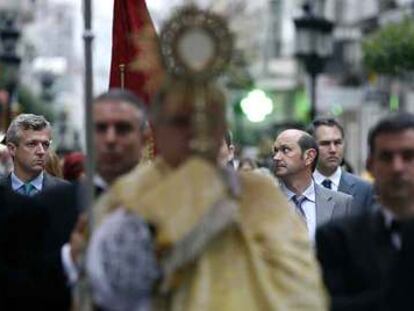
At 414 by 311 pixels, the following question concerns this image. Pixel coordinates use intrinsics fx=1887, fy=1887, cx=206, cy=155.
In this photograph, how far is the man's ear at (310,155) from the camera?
13.5m

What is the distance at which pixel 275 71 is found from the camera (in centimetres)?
7931

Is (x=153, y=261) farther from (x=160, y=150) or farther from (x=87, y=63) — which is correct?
(x=87, y=63)

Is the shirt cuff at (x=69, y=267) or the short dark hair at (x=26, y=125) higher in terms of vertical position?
the short dark hair at (x=26, y=125)

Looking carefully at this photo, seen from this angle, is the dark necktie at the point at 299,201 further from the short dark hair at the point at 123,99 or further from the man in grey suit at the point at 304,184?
the short dark hair at the point at 123,99

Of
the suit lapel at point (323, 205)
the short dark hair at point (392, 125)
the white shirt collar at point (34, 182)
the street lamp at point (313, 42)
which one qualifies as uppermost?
the street lamp at point (313, 42)

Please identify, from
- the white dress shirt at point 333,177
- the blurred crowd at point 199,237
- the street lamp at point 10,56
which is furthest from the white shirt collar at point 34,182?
the street lamp at point 10,56

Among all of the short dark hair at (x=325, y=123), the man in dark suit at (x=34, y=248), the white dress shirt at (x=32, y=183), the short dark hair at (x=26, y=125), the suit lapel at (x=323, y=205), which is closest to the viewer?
the man in dark suit at (x=34, y=248)

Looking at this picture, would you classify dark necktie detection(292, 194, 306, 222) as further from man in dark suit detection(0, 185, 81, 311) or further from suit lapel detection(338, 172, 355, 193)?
man in dark suit detection(0, 185, 81, 311)

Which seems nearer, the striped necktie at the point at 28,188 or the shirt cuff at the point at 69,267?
the shirt cuff at the point at 69,267

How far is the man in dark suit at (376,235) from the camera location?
725cm

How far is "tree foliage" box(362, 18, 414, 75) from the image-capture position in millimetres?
33688

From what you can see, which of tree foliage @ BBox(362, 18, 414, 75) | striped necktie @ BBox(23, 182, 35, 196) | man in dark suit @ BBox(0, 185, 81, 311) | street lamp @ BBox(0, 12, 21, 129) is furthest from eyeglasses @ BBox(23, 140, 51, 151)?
tree foliage @ BBox(362, 18, 414, 75)

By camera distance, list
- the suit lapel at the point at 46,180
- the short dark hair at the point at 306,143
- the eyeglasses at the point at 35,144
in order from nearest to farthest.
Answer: the suit lapel at the point at 46,180 < the eyeglasses at the point at 35,144 < the short dark hair at the point at 306,143

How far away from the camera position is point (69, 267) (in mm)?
7586
